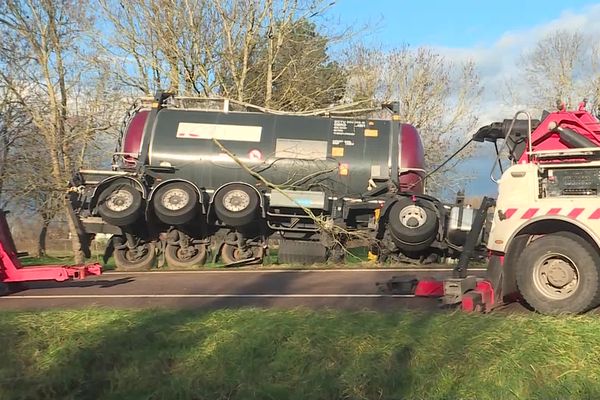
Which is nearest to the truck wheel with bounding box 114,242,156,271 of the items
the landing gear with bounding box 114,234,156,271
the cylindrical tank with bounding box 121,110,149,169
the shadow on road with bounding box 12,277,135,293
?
the landing gear with bounding box 114,234,156,271

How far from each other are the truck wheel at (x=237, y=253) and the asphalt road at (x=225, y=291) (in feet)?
5.71

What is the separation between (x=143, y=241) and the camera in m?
14.0

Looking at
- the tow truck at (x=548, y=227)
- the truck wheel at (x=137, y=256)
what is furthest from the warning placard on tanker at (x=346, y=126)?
the tow truck at (x=548, y=227)

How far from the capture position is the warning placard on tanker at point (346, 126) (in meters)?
13.9

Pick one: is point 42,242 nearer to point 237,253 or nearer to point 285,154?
point 237,253

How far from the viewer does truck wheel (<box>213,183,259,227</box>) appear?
12961 millimetres

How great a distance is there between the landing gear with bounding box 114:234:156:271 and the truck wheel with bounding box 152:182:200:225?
4.03 feet

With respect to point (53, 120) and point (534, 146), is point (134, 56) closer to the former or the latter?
point (53, 120)

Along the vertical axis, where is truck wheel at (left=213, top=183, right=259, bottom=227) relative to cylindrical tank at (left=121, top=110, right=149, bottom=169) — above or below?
below

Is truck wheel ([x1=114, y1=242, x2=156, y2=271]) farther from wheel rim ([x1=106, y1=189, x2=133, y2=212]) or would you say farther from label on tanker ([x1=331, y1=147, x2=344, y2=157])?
label on tanker ([x1=331, y1=147, x2=344, y2=157])

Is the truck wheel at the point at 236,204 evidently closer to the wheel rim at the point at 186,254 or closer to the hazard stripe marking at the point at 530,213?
the wheel rim at the point at 186,254

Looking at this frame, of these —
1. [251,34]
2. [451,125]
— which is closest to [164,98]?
[251,34]

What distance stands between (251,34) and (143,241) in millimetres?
10316

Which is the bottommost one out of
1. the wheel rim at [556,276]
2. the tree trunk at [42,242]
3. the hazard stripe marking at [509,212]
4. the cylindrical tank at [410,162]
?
the tree trunk at [42,242]
